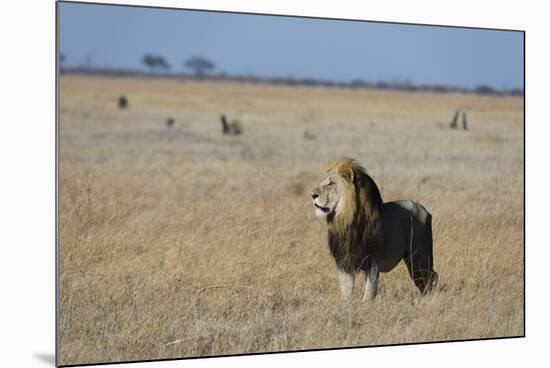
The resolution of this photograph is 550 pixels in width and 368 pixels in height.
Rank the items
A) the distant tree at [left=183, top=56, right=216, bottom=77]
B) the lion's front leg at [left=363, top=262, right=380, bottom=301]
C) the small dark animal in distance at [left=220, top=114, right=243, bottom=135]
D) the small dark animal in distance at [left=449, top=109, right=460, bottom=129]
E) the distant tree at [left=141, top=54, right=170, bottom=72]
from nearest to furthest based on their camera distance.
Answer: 1. the lion's front leg at [left=363, top=262, right=380, bottom=301]
2. the small dark animal in distance at [left=449, top=109, right=460, bottom=129]
3. the small dark animal in distance at [left=220, top=114, right=243, bottom=135]
4. the distant tree at [left=141, top=54, right=170, bottom=72]
5. the distant tree at [left=183, top=56, right=216, bottom=77]

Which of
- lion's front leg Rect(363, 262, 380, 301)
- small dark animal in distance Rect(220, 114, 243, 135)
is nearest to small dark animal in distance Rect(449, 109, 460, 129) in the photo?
small dark animal in distance Rect(220, 114, 243, 135)

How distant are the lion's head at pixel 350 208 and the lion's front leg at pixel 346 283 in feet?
0.42

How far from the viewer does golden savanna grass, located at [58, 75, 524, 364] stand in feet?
21.4

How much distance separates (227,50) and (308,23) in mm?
6168

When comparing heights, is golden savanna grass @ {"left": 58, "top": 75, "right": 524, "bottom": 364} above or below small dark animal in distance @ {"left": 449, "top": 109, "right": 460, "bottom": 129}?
below

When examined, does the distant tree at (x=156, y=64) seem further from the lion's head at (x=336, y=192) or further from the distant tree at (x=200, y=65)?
the lion's head at (x=336, y=192)

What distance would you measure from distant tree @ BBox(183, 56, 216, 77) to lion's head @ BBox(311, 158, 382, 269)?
13571 millimetres

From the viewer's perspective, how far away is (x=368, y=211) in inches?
260

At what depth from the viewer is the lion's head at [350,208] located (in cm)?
657

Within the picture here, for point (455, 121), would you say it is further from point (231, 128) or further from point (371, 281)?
point (371, 281)

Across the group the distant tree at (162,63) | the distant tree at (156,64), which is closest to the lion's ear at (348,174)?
the distant tree at (162,63)

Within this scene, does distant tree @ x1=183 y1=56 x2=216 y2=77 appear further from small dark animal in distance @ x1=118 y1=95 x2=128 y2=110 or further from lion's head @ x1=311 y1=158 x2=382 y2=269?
lion's head @ x1=311 y1=158 x2=382 y2=269

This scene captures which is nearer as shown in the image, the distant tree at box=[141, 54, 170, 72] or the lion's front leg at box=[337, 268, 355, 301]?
the lion's front leg at box=[337, 268, 355, 301]
